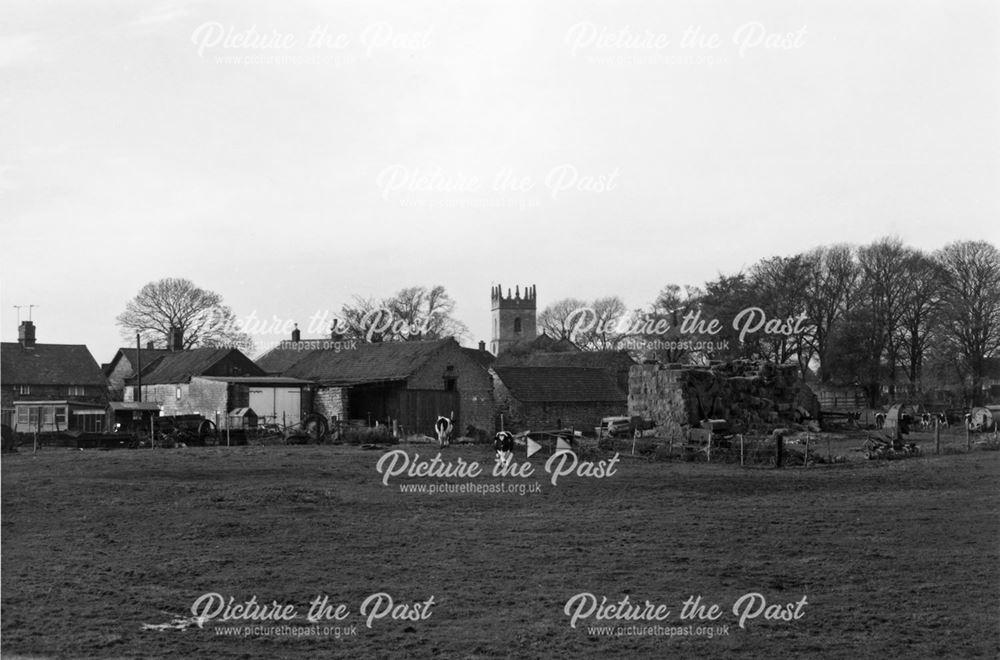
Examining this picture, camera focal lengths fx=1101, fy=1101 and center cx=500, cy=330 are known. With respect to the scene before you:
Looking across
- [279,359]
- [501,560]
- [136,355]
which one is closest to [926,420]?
[279,359]

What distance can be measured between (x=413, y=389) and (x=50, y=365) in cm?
2984

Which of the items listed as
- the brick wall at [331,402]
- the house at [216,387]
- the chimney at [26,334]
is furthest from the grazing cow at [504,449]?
the chimney at [26,334]

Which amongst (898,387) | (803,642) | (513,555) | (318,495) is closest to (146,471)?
(318,495)

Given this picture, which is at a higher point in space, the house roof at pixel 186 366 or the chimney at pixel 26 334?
the chimney at pixel 26 334

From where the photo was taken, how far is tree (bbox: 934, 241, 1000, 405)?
6961 centimetres

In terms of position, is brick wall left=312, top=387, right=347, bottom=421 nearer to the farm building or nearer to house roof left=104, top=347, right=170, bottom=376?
the farm building

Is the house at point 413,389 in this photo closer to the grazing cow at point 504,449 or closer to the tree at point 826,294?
the grazing cow at point 504,449

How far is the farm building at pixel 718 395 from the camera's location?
49.3m

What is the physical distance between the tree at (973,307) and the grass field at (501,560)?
43.0 m

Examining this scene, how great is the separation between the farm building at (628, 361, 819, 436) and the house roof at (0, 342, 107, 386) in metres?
39.6

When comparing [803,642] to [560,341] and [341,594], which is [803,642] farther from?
[560,341]

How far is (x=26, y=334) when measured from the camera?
241 ft

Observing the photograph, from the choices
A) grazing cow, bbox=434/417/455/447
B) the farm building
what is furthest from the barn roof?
grazing cow, bbox=434/417/455/447

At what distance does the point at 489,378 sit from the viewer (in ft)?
197
